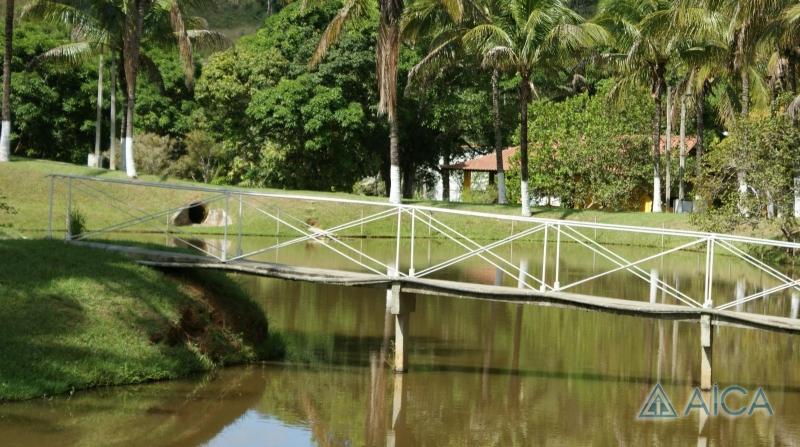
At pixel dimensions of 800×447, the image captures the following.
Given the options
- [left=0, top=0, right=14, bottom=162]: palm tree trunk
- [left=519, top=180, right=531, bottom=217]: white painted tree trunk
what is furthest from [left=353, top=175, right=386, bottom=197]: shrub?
[left=0, top=0, right=14, bottom=162]: palm tree trunk

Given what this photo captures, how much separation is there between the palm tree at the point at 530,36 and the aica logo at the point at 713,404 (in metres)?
25.1

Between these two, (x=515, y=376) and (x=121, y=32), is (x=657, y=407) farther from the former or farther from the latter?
(x=121, y=32)

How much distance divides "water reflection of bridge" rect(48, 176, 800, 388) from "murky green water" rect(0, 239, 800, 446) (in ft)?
3.45

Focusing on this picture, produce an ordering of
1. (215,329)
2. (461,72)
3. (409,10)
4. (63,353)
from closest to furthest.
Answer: (63,353), (215,329), (409,10), (461,72)

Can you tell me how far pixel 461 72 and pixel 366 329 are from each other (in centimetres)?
3664

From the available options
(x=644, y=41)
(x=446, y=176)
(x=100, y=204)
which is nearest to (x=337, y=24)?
(x=100, y=204)

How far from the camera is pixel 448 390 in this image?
52.6 feet

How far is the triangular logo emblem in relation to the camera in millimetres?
14820

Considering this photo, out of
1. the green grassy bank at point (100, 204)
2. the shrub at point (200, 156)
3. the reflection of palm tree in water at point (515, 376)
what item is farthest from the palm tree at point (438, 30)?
the reflection of palm tree in water at point (515, 376)

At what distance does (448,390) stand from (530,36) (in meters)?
26.7

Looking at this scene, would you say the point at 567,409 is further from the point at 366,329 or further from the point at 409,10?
the point at 409,10

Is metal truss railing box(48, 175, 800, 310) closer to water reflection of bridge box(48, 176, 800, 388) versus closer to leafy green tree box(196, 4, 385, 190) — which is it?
water reflection of bridge box(48, 176, 800, 388)

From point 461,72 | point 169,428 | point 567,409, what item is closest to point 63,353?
point 169,428

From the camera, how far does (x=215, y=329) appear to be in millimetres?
16938
